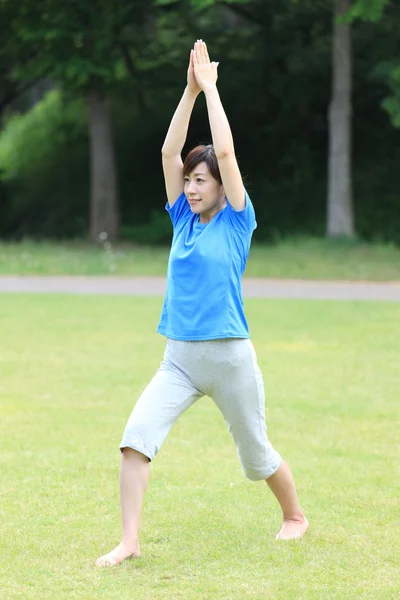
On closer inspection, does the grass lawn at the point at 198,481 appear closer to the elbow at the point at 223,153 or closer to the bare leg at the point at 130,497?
the bare leg at the point at 130,497

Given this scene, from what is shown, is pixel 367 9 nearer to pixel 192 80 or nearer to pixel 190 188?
pixel 192 80

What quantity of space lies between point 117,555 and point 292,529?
0.91 m

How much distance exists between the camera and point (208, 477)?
652cm

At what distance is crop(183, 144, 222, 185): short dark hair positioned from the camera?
5.00 m

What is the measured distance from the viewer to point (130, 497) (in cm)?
486

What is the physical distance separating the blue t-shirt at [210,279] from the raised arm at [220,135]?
100mm

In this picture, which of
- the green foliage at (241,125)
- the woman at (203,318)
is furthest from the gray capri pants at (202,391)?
the green foliage at (241,125)

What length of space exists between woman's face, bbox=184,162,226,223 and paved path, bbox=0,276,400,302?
11.3 m

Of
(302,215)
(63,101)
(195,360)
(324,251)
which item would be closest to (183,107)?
(195,360)

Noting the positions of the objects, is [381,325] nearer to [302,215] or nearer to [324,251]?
[324,251]

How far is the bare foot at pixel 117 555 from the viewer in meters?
4.81

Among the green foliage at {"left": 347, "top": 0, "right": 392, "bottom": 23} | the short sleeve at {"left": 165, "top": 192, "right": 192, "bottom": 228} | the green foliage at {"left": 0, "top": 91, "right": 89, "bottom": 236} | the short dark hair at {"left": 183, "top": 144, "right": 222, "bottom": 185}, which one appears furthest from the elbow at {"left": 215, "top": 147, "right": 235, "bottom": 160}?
the green foliage at {"left": 0, "top": 91, "right": 89, "bottom": 236}

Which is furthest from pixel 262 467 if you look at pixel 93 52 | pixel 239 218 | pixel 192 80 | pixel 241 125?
pixel 241 125

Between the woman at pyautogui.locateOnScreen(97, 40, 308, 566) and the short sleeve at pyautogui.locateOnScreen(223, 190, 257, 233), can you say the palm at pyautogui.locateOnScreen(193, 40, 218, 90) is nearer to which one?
the woman at pyautogui.locateOnScreen(97, 40, 308, 566)
